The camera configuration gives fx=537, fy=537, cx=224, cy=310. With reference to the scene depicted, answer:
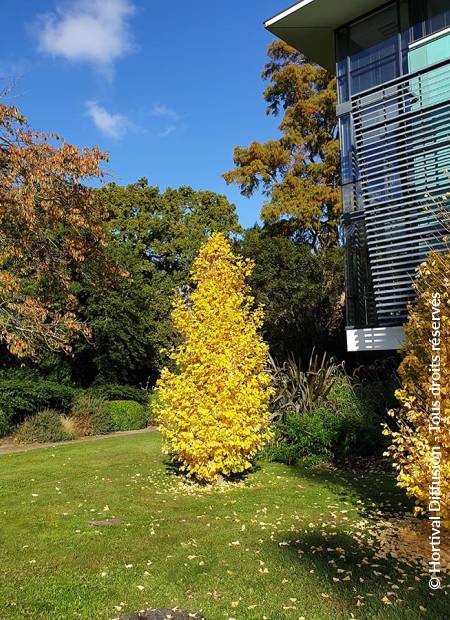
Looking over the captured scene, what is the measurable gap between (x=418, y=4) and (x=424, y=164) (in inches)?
143

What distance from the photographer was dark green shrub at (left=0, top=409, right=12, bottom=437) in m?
14.3

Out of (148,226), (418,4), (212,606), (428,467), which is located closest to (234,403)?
(428,467)

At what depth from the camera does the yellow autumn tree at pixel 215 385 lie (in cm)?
765

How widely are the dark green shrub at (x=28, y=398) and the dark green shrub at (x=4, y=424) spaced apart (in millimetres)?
108

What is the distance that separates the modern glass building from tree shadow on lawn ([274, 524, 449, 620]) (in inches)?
197

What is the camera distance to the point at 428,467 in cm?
473

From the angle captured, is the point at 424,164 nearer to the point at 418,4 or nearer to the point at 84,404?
the point at 418,4

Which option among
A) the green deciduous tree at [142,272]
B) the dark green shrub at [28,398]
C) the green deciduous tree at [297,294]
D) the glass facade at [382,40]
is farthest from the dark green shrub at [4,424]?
the glass facade at [382,40]

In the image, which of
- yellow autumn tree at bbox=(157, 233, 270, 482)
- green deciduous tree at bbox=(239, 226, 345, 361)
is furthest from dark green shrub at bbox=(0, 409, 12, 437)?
green deciduous tree at bbox=(239, 226, 345, 361)

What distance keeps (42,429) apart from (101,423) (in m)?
2.12

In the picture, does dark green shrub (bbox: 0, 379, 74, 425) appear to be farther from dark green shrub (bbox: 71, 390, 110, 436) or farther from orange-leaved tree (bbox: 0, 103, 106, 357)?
orange-leaved tree (bbox: 0, 103, 106, 357)

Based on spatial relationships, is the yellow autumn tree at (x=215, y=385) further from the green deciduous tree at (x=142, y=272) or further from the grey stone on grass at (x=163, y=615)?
the green deciduous tree at (x=142, y=272)

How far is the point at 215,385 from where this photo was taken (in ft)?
25.6

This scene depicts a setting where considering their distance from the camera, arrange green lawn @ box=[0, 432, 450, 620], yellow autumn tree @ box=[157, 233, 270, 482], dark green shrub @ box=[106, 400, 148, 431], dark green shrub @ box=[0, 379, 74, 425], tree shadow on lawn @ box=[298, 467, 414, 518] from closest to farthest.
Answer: green lawn @ box=[0, 432, 450, 620]
tree shadow on lawn @ box=[298, 467, 414, 518]
yellow autumn tree @ box=[157, 233, 270, 482]
dark green shrub @ box=[0, 379, 74, 425]
dark green shrub @ box=[106, 400, 148, 431]
